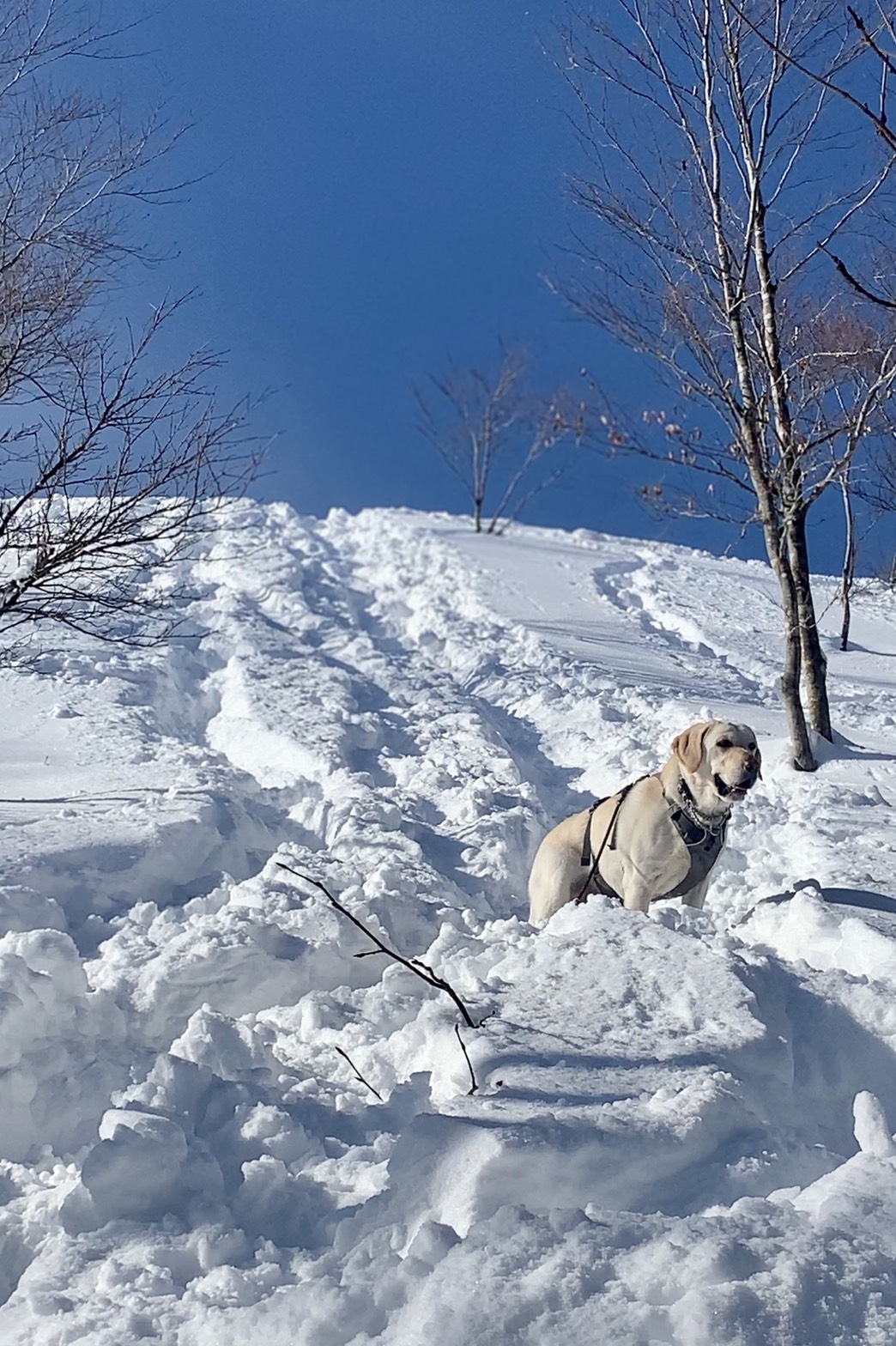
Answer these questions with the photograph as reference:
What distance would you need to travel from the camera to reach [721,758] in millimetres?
4391

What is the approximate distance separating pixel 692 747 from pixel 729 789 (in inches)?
10.0

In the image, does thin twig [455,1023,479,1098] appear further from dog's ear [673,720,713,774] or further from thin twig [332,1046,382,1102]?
dog's ear [673,720,713,774]

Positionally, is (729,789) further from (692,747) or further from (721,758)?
(692,747)

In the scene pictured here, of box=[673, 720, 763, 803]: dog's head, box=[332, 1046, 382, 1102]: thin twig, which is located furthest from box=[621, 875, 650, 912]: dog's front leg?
box=[332, 1046, 382, 1102]: thin twig

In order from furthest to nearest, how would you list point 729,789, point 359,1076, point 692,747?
point 692,747 → point 729,789 → point 359,1076

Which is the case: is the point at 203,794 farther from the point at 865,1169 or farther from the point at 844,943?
the point at 865,1169

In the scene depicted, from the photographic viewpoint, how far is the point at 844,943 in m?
3.66

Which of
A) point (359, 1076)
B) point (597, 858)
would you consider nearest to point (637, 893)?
point (597, 858)

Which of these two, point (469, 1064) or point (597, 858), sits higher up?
point (597, 858)

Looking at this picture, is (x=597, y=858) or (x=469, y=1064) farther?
(x=597, y=858)

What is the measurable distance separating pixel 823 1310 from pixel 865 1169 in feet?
1.60

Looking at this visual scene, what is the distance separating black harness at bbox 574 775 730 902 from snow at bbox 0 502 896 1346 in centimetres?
31

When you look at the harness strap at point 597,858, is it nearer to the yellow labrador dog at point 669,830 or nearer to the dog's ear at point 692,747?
the yellow labrador dog at point 669,830

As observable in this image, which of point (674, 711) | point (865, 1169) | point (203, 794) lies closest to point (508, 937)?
point (865, 1169)
